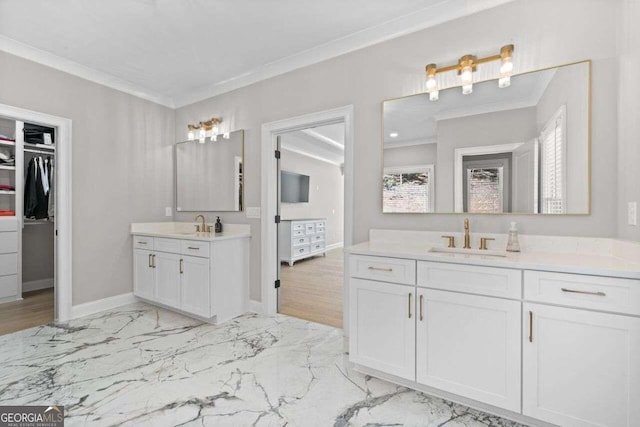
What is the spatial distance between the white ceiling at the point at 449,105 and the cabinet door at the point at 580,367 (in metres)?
1.33

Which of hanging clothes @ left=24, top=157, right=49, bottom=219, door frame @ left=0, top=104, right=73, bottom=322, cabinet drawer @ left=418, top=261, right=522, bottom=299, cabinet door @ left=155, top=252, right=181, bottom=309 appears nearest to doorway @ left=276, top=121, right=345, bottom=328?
cabinet door @ left=155, top=252, right=181, bottom=309

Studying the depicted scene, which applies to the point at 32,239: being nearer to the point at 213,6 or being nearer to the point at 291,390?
the point at 213,6

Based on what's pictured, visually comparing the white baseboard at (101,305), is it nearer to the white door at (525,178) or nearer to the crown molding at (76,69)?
the crown molding at (76,69)

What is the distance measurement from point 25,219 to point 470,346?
205 inches

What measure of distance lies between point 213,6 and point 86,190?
2283mm

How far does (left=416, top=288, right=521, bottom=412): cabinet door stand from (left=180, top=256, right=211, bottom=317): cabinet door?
6.48 feet

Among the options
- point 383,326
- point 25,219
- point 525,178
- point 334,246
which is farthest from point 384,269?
point 334,246

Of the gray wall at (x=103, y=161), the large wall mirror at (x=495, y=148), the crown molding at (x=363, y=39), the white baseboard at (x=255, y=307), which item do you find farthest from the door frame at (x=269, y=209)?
the gray wall at (x=103, y=161)

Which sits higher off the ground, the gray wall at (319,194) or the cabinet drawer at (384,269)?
the gray wall at (319,194)

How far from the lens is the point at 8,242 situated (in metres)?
3.64

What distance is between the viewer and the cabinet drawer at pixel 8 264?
358 centimetres

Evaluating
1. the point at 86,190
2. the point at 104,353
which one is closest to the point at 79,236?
the point at 86,190

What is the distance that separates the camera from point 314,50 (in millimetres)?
2785

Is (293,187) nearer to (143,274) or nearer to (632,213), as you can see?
(143,274)
